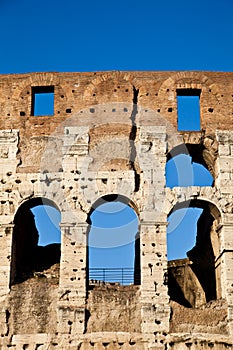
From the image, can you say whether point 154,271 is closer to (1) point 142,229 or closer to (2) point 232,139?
(1) point 142,229

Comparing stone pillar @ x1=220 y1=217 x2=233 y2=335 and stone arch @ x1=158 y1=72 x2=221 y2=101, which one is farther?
stone arch @ x1=158 y1=72 x2=221 y2=101

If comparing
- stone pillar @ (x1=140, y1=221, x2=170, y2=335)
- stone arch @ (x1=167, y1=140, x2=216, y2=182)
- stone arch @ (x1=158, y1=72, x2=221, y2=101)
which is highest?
stone arch @ (x1=158, y1=72, x2=221, y2=101)

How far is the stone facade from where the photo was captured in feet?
60.0

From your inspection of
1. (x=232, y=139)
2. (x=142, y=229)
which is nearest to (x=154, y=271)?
(x=142, y=229)

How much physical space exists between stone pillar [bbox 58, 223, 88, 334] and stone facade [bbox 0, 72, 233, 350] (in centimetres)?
2

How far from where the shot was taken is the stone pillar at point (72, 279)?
1827 cm

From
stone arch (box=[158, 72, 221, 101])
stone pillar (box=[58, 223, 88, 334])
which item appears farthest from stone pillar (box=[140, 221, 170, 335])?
stone arch (box=[158, 72, 221, 101])

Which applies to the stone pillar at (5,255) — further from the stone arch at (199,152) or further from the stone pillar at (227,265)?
the stone pillar at (227,265)

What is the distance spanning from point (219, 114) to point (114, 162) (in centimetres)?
290

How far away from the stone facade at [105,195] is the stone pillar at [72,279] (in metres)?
0.02

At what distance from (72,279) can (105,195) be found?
215cm

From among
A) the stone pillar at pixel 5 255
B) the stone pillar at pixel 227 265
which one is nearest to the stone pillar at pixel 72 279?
the stone pillar at pixel 5 255

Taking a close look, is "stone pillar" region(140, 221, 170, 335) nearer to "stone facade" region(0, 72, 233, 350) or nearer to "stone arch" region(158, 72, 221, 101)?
"stone facade" region(0, 72, 233, 350)

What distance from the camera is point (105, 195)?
1933cm
